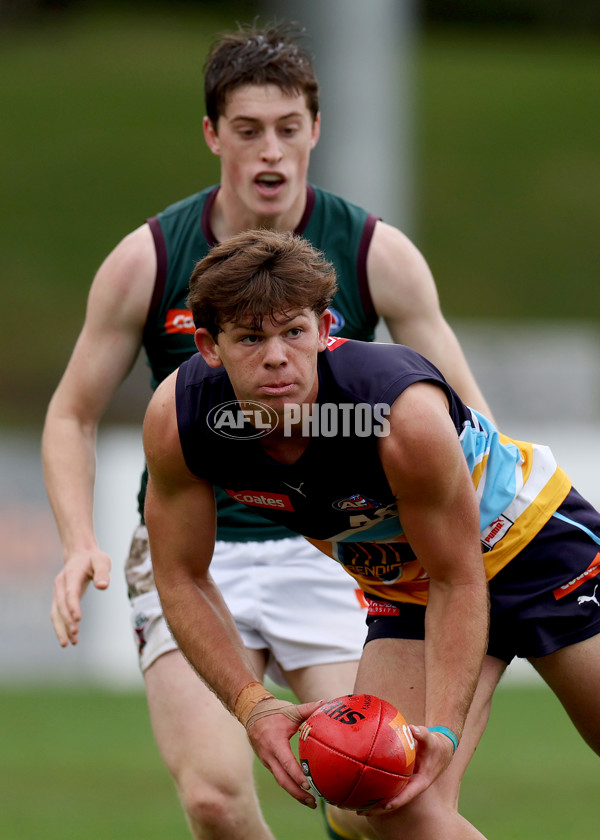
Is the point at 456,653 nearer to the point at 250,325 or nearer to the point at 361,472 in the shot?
the point at 361,472

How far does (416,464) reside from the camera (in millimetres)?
3543

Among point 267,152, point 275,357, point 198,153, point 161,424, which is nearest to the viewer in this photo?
point 275,357

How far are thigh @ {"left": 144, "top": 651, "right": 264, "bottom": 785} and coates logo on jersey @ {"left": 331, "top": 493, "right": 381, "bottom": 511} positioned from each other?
44.2 inches

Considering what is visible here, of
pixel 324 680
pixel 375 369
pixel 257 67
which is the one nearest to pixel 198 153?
pixel 257 67

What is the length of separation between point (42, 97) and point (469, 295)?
12.5m

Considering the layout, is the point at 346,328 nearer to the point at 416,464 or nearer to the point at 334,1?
the point at 416,464

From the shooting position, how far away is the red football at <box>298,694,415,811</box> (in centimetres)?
348

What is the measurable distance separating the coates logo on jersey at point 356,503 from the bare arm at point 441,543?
132 mm

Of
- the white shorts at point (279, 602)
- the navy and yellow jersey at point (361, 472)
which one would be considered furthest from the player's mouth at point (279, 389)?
the white shorts at point (279, 602)

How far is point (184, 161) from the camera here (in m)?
30.0

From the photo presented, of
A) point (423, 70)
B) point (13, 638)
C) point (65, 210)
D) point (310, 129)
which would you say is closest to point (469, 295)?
point (65, 210)

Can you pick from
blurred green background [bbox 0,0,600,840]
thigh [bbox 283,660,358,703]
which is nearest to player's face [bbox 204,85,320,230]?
thigh [bbox 283,660,358,703]

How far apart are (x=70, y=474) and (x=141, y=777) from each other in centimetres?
410

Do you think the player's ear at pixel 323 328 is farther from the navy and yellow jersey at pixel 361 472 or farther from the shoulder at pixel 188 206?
the shoulder at pixel 188 206
